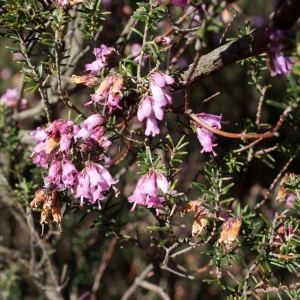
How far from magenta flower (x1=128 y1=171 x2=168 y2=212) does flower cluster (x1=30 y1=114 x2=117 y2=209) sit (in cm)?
12

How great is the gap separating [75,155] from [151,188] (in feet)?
0.97

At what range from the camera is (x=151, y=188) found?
1.26 m

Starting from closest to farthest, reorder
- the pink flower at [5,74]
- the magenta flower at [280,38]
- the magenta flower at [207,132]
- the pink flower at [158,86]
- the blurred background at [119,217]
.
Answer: the magenta flower at [280,38] → the pink flower at [158,86] → the magenta flower at [207,132] → the blurred background at [119,217] → the pink flower at [5,74]

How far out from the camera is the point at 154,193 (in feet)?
4.17

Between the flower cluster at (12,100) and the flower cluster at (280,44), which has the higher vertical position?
the flower cluster at (280,44)

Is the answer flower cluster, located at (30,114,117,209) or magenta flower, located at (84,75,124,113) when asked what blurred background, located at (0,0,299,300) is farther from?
magenta flower, located at (84,75,124,113)

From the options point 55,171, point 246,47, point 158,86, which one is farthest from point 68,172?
point 246,47

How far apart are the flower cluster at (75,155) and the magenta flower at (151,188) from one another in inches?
4.8

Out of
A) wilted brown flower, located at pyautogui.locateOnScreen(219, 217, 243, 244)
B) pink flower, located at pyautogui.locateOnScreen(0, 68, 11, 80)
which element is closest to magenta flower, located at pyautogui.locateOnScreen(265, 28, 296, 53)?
wilted brown flower, located at pyautogui.locateOnScreen(219, 217, 243, 244)

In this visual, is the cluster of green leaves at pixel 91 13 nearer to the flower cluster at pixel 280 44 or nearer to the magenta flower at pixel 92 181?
the magenta flower at pixel 92 181

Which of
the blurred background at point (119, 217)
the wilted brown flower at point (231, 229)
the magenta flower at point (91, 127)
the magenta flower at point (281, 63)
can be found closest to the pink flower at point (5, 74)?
the blurred background at point (119, 217)

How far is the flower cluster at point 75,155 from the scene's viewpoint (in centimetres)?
125

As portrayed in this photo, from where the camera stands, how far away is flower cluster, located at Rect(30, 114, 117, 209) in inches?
49.1

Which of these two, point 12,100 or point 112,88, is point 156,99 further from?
point 12,100
